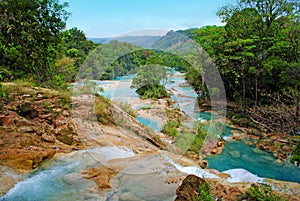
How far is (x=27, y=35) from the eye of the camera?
4398 mm

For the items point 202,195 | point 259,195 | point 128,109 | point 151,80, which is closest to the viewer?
point 202,195

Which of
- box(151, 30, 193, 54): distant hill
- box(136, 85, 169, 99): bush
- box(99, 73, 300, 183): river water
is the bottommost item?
box(99, 73, 300, 183): river water

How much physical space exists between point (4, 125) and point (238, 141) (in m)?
6.45

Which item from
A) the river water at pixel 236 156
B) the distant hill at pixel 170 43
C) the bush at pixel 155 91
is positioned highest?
the distant hill at pixel 170 43

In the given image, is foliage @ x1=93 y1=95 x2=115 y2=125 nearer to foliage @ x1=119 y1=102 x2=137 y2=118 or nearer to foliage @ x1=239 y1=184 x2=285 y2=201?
foliage @ x1=119 y1=102 x2=137 y2=118

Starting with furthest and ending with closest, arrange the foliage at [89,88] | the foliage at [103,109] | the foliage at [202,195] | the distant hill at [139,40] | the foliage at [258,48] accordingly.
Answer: the foliage at [258,48] → the foliage at [89,88] → the foliage at [103,109] → the distant hill at [139,40] → the foliage at [202,195]

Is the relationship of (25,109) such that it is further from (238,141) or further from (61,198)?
(238,141)

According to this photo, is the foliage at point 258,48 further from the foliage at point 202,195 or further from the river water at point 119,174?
the foliage at point 202,195

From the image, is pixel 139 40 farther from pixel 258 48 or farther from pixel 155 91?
pixel 258 48

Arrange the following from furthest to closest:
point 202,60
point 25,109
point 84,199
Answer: point 202,60 → point 25,109 → point 84,199

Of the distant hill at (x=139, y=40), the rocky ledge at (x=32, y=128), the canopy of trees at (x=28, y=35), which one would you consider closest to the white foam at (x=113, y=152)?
the rocky ledge at (x=32, y=128)

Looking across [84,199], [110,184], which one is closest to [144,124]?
[110,184]

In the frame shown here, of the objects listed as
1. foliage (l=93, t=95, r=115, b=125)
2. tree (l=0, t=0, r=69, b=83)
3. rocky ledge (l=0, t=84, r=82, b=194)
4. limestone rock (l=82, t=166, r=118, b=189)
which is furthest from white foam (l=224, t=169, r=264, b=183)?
tree (l=0, t=0, r=69, b=83)

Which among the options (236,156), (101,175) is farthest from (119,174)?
(236,156)
